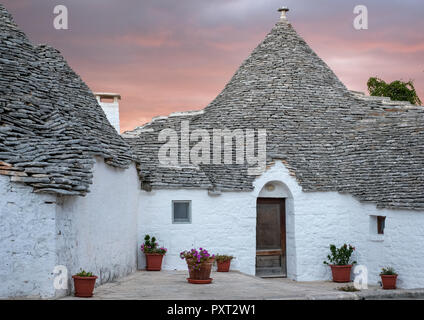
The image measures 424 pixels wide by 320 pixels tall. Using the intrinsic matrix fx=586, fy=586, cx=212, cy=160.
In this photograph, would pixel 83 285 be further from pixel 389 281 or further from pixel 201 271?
pixel 389 281

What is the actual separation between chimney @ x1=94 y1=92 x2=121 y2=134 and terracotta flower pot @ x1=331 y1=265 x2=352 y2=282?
8.77 m

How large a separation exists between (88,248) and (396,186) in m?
8.55

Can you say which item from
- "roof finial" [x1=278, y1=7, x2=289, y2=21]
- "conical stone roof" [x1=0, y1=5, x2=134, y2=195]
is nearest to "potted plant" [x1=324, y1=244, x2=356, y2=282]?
"conical stone roof" [x1=0, y1=5, x2=134, y2=195]

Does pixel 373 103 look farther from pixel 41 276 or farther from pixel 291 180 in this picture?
pixel 41 276

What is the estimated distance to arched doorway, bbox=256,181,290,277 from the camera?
1739 cm

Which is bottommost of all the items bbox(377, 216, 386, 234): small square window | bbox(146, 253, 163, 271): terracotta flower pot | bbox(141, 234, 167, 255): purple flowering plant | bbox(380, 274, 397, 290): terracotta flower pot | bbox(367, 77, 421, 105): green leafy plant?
→ bbox(380, 274, 397, 290): terracotta flower pot

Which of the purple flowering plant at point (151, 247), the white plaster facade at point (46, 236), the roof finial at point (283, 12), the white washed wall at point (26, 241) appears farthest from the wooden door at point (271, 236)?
the white washed wall at point (26, 241)

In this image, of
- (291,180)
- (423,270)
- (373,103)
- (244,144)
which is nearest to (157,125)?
(244,144)

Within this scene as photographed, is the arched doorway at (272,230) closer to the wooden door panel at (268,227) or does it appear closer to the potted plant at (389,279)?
the wooden door panel at (268,227)

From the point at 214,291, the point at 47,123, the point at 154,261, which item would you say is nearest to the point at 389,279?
the point at 214,291

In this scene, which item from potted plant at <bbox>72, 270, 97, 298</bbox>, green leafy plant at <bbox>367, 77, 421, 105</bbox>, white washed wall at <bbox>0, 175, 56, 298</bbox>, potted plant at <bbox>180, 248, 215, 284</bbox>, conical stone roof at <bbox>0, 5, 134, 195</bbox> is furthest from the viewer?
green leafy plant at <bbox>367, 77, 421, 105</bbox>

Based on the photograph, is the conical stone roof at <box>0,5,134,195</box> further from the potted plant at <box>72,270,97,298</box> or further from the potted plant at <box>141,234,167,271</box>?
the potted plant at <box>141,234,167,271</box>

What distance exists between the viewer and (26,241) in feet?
32.3

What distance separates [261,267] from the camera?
1734 cm
